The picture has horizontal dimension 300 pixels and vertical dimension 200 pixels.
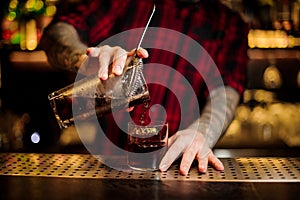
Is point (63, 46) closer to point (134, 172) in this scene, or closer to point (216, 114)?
point (216, 114)

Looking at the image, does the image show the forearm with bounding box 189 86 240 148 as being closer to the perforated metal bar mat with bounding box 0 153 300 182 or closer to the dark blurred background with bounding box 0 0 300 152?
the perforated metal bar mat with bounding box 0 153 300 182

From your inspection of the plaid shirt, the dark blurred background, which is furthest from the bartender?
the dark blurred background

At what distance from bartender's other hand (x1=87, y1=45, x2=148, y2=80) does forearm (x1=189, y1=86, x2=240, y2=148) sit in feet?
1.50

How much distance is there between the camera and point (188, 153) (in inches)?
70.3

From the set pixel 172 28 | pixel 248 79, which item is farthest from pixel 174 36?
pixel 248 79

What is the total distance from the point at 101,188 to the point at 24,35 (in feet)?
9.22

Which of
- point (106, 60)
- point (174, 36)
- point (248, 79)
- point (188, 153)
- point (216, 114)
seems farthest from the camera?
point (248, 79)

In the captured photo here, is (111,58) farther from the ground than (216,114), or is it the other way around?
(111,58)

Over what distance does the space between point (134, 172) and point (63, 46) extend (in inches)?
28.5

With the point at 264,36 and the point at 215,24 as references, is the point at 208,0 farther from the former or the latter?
the point at 264,36

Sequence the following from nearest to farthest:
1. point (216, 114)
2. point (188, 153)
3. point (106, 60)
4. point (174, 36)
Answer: point (106, 60) → point (188, 153) → point (216, 114) → point (174, 36)

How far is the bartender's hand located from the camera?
1.56 metres

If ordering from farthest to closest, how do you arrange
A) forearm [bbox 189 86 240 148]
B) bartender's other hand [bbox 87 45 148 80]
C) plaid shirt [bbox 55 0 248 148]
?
plaid shirt [bbox 55 0 248 148], forearm [bbox 189 86 240 148], bartender's other hand [bbox 87 45 148 80]

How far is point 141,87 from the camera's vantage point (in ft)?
5.28
